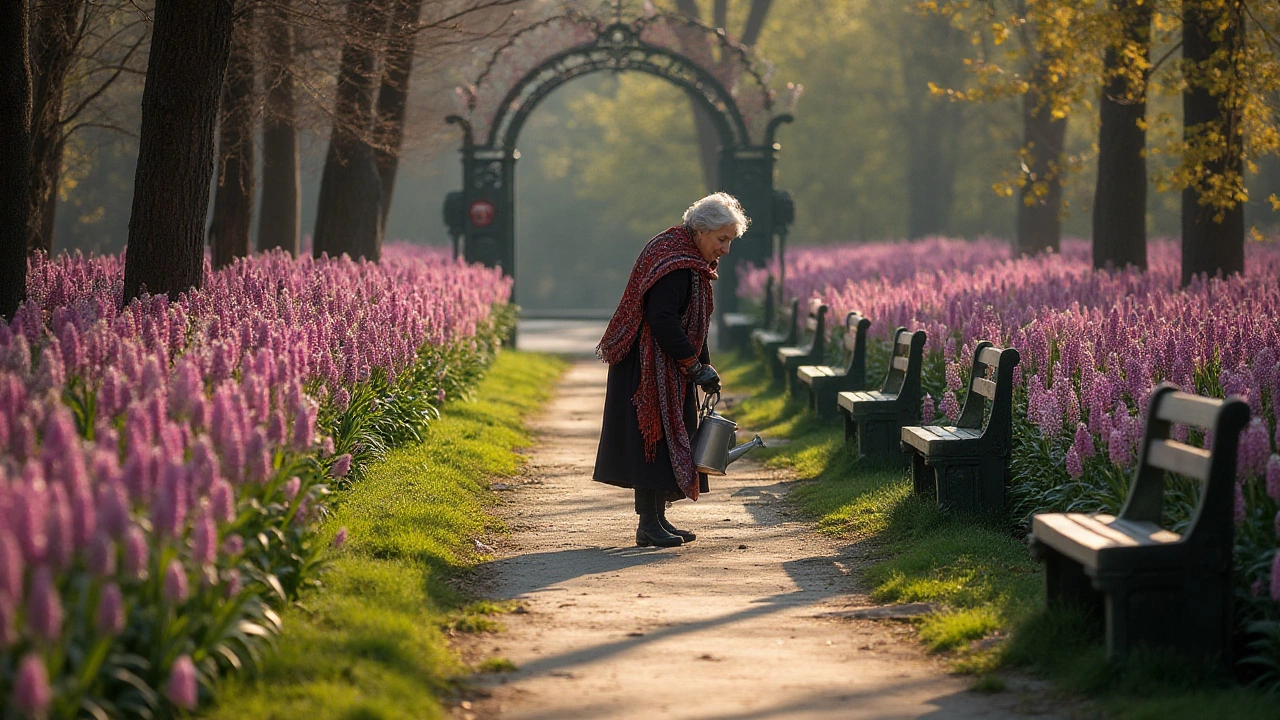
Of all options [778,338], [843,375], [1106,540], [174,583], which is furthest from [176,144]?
[778,338]

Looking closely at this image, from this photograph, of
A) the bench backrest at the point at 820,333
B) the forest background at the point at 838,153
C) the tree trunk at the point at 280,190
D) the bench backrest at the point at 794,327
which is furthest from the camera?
the forest background at the point at 838,153

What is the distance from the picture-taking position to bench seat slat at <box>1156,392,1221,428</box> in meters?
5.86

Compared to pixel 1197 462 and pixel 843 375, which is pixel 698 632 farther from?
pixel 843 375

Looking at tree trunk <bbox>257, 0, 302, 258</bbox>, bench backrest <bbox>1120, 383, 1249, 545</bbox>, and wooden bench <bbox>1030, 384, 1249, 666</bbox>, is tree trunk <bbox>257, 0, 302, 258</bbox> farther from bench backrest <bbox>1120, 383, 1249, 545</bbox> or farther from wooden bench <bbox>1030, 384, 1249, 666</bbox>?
wooden bench <bbox>1030, 384, 1249, 666</bbox>

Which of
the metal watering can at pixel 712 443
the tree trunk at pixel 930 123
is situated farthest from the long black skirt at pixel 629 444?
the tree trunk at pixel 930 123

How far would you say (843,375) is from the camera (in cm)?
1472

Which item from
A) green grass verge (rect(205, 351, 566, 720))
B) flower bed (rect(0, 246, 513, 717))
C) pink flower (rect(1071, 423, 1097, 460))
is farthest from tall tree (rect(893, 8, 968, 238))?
pink flower (rect(1071, 423, 1097, 460))

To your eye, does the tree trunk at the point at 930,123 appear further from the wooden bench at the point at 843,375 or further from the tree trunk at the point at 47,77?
the tree trunk at the point at 47,77

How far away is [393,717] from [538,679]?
3.30 feet

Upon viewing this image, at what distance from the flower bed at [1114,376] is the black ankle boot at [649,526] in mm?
2122

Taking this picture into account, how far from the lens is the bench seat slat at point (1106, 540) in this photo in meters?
5.84

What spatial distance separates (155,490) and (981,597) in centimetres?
406

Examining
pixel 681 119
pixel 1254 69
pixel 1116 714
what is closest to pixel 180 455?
pixel 1116 714

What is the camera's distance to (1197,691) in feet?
18.4
